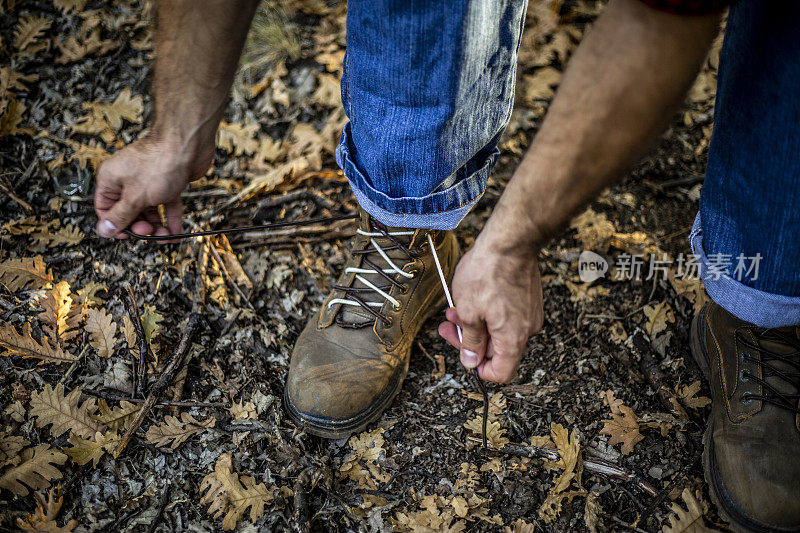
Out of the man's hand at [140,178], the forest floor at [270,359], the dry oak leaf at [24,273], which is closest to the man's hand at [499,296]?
the forest floor at [270,359]

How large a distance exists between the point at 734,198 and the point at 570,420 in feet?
3.87

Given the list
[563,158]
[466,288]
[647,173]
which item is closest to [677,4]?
[563,158]

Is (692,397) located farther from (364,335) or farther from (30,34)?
(30,34)

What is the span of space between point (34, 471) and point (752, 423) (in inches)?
116

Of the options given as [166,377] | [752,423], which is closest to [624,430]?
[752,423]

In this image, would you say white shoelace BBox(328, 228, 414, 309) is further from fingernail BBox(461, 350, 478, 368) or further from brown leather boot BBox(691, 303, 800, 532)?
brown leather boot BBox(691, 303, 800, 532)

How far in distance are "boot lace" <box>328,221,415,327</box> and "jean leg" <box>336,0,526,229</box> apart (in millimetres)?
178

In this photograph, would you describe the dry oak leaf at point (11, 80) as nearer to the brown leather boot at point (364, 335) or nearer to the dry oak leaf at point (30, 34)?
the dry oak leaf at point (30, 34)

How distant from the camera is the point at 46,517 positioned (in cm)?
184

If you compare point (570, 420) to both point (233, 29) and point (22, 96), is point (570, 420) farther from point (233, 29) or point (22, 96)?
point (22, 96)

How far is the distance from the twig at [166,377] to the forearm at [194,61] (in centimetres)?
98

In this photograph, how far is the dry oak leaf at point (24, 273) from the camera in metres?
2.42

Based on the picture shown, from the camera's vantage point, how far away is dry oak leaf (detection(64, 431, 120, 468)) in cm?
196

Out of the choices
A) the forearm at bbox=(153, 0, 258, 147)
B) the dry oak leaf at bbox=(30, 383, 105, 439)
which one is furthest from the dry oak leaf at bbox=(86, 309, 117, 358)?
the forearm at bbox=(153, 0, 258, 147)
